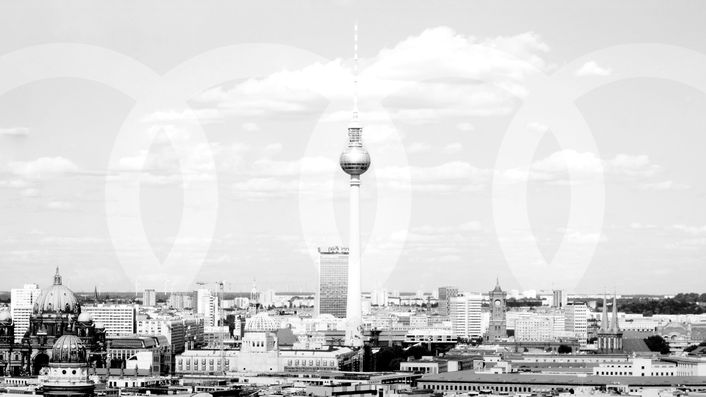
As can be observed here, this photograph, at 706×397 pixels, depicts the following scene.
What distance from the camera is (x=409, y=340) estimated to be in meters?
130

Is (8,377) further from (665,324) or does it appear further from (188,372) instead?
(665,324)

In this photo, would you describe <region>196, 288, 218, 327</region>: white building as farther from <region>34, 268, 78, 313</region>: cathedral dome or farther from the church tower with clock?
<region>34, 268, 78, 313</region>: cathedral dome

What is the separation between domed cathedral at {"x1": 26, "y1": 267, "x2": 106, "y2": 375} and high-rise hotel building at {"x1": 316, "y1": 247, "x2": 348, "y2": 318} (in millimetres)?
56287

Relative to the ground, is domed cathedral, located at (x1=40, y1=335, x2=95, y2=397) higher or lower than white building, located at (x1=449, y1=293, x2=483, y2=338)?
lower

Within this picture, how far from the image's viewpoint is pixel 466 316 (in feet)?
503

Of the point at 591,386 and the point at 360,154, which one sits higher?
the point at 360,154

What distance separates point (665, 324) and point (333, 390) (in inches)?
3085

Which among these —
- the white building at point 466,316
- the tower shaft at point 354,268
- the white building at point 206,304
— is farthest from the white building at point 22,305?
the white building at point 466,316

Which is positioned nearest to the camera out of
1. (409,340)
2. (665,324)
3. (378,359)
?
(378,359)

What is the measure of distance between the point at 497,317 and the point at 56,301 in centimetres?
4467

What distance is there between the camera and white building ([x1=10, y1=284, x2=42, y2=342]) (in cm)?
12356

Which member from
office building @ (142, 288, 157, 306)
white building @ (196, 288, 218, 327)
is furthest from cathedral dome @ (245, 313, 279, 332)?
office building @ (142, 288, 157, 306)

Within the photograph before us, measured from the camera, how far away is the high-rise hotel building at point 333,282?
152 metres

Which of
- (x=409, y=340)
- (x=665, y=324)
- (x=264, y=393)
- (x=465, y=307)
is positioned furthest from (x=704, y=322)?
(x=264, y=393)
